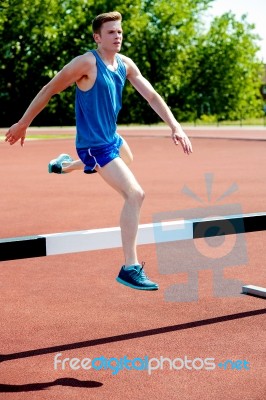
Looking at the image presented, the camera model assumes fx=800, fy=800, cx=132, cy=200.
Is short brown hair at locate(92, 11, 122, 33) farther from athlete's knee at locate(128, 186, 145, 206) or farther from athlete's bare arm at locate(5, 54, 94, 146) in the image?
athlete's knee at locate(128, 186, 145, 206)

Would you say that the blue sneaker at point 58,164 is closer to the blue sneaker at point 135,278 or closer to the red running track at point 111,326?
the blue sneaker at point 135,278

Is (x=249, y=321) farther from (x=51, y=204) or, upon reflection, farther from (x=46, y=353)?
A: (x=51, y=204)

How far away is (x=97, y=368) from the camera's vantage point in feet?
15.3

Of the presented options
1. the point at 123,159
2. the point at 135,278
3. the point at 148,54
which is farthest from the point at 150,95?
the point at 148,54

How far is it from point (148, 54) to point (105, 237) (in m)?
56.4

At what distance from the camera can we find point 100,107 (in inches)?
190

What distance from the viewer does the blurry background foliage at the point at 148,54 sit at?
187ft

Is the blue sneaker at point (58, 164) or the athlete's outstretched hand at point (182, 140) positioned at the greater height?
the athlete's outstretched hand at point (182, 140)

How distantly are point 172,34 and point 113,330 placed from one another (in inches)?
2284

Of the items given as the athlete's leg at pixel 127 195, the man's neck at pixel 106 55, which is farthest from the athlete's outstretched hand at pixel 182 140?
the man's neck at pixel 106 55

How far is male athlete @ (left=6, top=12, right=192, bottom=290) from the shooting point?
15.3 feet

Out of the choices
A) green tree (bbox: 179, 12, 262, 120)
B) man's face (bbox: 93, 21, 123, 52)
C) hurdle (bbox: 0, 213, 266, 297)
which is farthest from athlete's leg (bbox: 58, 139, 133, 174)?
green tree (bbox: 179, 12, 262, 120)

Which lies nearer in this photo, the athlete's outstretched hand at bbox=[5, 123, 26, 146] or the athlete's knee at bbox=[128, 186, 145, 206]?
the athlete's outstretched hand at bbox=[5, 123, 26, 146]

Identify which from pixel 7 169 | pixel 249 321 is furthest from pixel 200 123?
pixel 249 321
